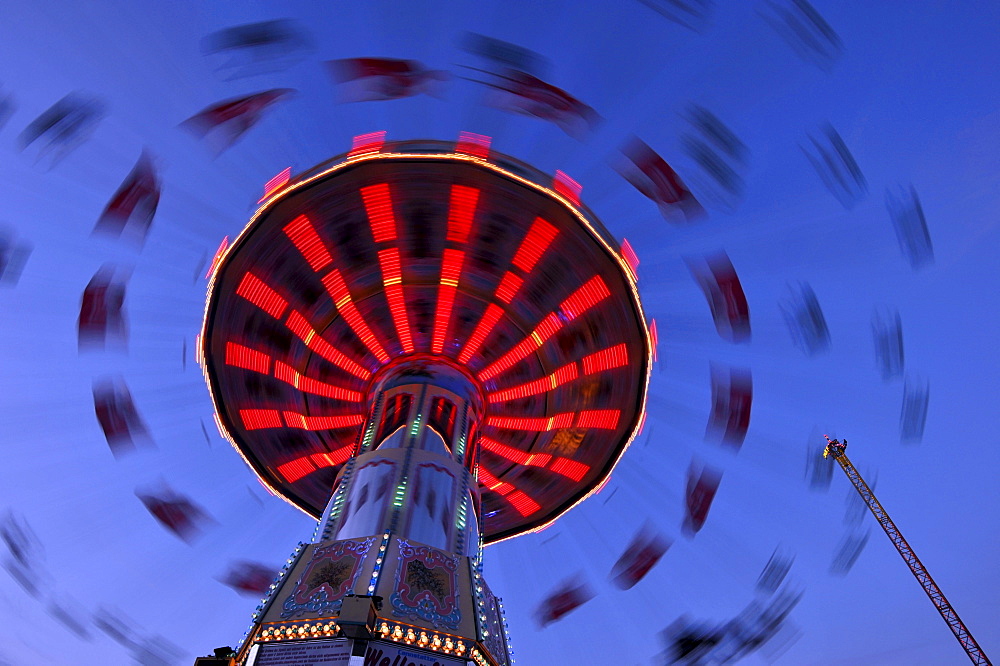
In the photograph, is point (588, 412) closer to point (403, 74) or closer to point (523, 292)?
point (523, 292)

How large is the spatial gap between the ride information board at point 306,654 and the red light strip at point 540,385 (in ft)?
26.4

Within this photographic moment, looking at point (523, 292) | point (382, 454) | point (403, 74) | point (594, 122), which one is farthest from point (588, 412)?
point (403, 74)

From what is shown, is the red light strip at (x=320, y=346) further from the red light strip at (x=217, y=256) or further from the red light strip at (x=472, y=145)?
the red light strip at (x=472, y=145)

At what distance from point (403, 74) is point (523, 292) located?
17.7 ft

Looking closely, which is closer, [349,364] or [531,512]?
[349,364]

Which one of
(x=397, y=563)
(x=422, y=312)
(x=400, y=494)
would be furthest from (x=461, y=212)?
Result: (x=397, y=563)

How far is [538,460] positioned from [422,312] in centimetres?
509

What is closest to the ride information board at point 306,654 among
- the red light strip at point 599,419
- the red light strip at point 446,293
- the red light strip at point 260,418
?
the red light strip at point 260,418

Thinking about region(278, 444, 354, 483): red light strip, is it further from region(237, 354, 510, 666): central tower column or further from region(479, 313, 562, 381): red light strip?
region(479, 313, 562, 381): red light strip

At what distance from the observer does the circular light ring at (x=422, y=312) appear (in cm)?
1327

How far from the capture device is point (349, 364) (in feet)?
49.1

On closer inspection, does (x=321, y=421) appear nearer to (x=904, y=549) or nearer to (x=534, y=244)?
(x=534, y=244)

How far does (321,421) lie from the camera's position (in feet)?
51.0

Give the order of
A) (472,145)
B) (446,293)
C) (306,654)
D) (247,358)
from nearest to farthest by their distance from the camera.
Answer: (306,654) → (472,145) → (247,358) → (446,293)
